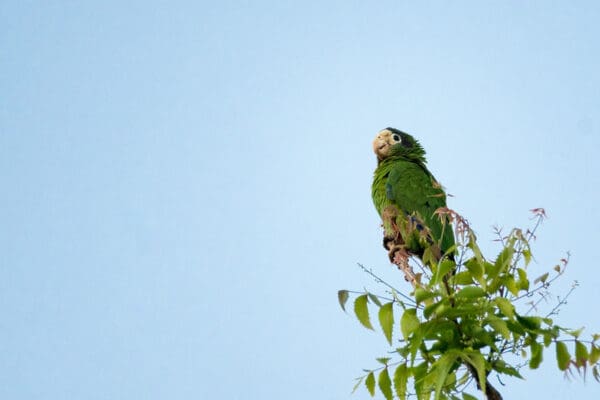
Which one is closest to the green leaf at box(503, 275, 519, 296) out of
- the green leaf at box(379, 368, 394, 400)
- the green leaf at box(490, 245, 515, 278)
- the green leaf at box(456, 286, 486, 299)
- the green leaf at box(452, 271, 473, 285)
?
the green leaf at box(490, 245, 515, 278)

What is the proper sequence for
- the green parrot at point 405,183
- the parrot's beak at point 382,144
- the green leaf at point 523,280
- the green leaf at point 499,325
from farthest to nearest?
1. the parrot's beak at point 382,144
2. the green parrot at point 405,183
3. the green leaf at point 523,280
4. the green leaf at point 499,325

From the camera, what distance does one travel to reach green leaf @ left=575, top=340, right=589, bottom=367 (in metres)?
2.92

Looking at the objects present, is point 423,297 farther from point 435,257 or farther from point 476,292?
point 435,257

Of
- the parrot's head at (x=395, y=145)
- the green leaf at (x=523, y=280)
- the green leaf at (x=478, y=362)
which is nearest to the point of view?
the green leaf at (x=478, y=362)

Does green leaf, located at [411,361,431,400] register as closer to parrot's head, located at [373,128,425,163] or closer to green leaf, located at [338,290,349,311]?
green leaf, located at [338,290,349,311]

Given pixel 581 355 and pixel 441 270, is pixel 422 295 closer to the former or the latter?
pixel 441 270

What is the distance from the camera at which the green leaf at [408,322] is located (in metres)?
2.79

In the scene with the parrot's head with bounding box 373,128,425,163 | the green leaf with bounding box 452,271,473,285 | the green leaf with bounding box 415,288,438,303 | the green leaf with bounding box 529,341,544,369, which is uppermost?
Answer: the parrot's head with bounding box 373,128,425,163

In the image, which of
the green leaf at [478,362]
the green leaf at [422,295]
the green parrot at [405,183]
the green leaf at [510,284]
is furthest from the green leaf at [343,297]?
the green parrot at [405,183]

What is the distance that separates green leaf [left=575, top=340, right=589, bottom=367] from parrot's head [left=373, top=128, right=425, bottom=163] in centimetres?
711

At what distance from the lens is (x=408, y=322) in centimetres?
282

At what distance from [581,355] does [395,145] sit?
735cm

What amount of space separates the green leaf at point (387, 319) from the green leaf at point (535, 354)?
757 millimetres

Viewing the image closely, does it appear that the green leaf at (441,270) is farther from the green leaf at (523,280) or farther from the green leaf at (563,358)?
the green leaf at (563,358)
